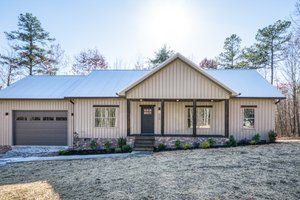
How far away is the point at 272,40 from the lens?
1039 inches

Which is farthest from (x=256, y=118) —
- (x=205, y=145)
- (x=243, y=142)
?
(x=205, y=145)

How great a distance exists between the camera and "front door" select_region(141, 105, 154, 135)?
15.8 metres

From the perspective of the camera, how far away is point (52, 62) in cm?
3108

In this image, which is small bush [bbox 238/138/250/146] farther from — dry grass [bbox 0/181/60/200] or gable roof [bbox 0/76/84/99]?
gable roof [bbox 0/76/84/99]

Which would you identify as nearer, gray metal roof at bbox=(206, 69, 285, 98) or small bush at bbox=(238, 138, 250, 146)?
small bush at bbox=(238, 138, 250, 146)

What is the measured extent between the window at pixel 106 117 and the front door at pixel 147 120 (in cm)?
200

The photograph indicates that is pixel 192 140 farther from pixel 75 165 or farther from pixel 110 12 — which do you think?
pixel 110 12

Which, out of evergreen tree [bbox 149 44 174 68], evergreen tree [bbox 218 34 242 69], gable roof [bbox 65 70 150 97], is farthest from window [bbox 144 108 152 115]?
evergreen tree [bbox 218 34 242 69]

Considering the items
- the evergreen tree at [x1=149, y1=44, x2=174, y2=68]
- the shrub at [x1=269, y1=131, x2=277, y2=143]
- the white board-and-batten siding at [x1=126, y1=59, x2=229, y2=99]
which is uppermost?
the evergreen tree at [x1=149, y1=44, x2=174, y2=68]

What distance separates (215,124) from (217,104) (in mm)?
1379

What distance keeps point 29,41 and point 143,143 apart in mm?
22891

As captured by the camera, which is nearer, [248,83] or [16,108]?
[16,108]

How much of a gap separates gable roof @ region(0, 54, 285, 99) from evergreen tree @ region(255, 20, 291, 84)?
10308mm

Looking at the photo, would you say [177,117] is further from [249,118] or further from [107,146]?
[107,146]
